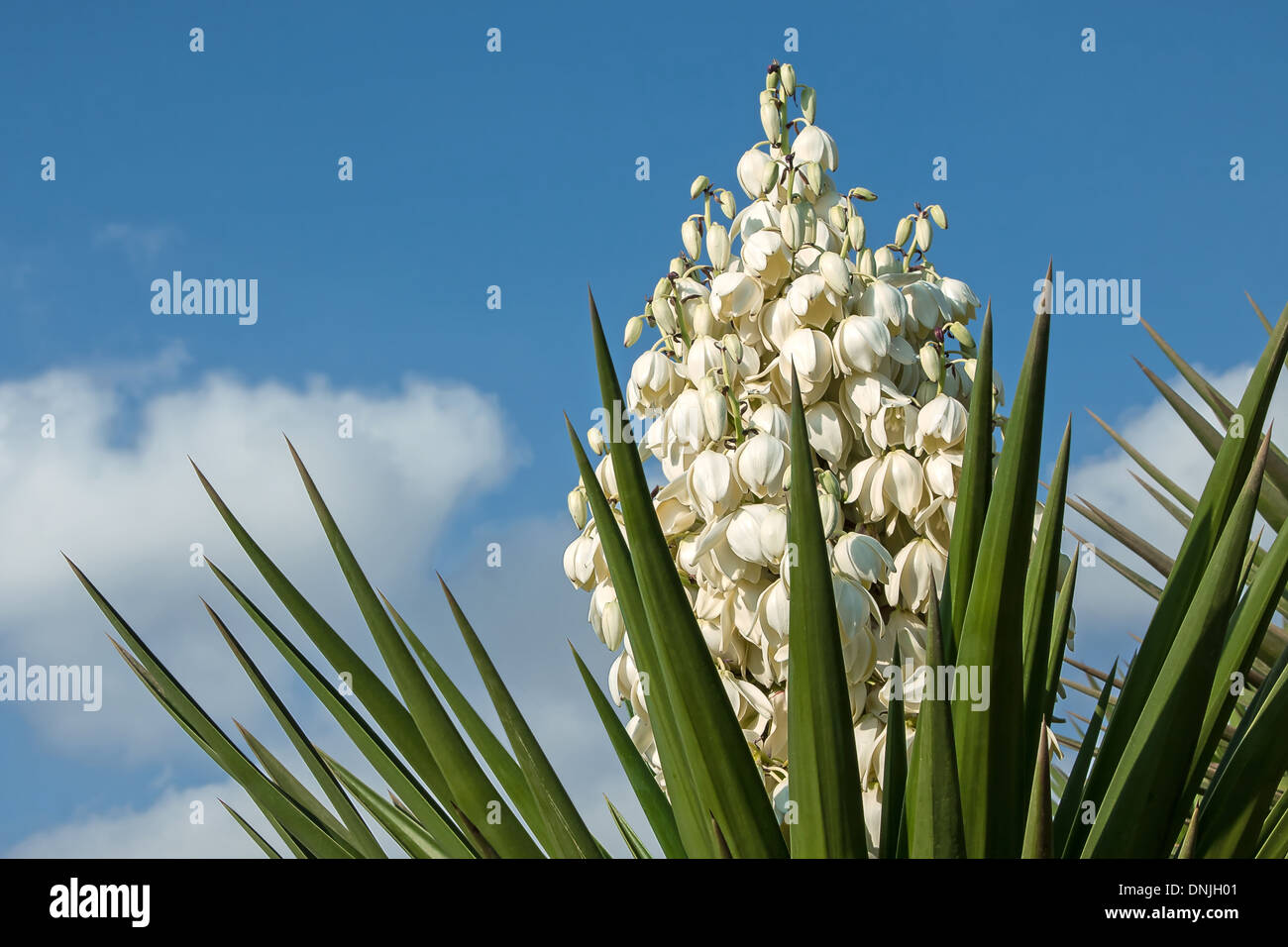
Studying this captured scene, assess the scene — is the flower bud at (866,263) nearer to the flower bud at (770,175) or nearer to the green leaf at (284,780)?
the flower bud at (770,175)

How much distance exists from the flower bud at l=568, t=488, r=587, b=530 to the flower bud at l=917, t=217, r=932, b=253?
55 centimetres

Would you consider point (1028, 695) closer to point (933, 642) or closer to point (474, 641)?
point (933, 642)

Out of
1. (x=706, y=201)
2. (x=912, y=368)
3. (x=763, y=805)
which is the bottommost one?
(x=763, y=805)

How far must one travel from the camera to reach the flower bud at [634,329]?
1483 mm

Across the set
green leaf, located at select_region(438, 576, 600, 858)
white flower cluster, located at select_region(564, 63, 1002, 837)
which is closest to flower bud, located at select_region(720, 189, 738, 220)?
white flower cluster, located at select_region(564, 63, 1002, 837)

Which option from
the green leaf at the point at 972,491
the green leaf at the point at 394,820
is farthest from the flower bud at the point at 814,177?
the green leaf at the point at 394,820

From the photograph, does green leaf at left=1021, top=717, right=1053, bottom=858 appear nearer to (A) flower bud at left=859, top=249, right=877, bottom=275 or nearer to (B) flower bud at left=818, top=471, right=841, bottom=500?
(B) flower bud at left=818, top=471, right=841, bottom=500

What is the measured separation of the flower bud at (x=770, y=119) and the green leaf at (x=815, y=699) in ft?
2.67

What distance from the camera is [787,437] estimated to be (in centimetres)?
129
